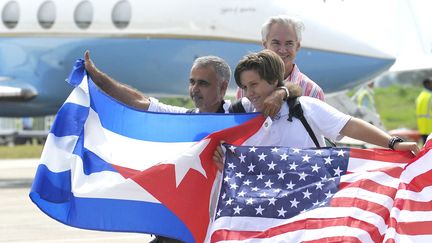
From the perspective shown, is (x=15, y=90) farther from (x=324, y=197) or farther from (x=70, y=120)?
(x=324, y=197)

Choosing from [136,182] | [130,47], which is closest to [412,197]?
[136,182]

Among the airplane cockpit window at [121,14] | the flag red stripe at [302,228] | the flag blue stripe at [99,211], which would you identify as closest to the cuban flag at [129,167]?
the flag blue stripe at [99,211]

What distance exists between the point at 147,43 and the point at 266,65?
14855mm

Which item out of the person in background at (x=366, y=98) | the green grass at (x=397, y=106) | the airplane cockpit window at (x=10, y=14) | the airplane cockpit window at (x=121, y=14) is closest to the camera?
the airplane cockpit window at (x=121, y=14)

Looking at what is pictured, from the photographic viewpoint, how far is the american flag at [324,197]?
257 inches

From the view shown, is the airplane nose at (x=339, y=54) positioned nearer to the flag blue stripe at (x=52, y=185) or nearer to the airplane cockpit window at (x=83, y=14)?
the airplane cockpit window at (x=83, y=14)

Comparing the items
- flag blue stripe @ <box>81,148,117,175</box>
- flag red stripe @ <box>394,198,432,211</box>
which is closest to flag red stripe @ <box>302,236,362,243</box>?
flag red stripe @ <box>394,198,432,211</box>

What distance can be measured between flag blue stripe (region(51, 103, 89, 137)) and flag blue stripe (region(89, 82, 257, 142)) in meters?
0.10

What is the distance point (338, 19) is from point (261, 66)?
14.0 m

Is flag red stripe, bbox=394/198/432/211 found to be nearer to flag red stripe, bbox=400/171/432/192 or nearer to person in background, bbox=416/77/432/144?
flag red stripe, bbox=400/171/432/192

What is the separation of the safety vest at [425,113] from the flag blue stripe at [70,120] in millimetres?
14018

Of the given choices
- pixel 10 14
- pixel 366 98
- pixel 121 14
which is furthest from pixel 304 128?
pixel 366 98

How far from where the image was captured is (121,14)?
71.6 feet

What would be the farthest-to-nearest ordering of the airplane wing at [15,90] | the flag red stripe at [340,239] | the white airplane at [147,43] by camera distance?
1. the airplane wing at [15,90]
2. the white airplane at [147,43]
3. the flag red stripe at [340,239]
